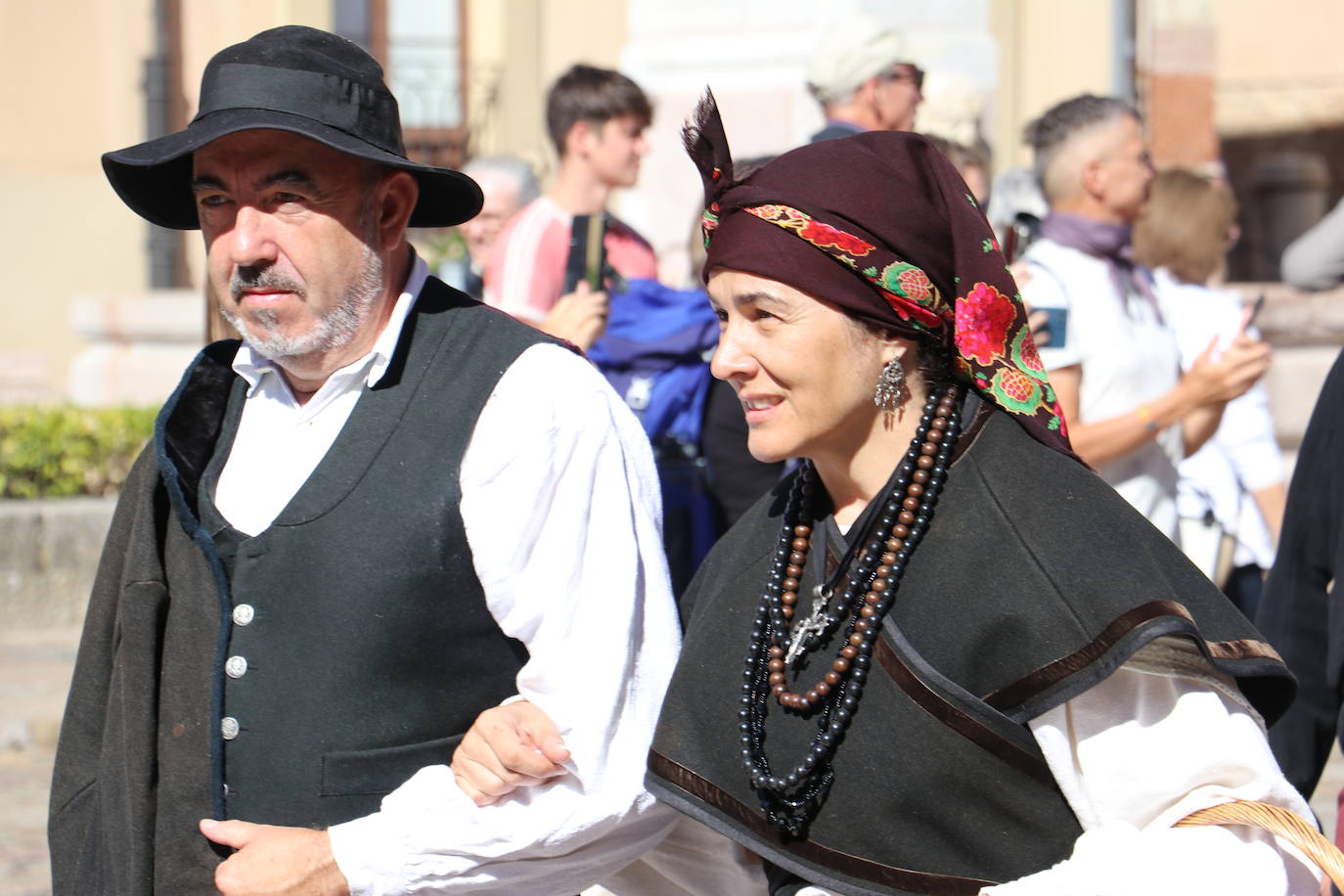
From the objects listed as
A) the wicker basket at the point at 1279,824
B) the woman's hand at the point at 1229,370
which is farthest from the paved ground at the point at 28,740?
the wicker basket at the point at 1279,824

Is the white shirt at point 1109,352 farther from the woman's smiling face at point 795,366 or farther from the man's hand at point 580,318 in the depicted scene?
the woman's smiling face at point 795,366

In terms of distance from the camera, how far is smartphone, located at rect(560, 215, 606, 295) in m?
4.57

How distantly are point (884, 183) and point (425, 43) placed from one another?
14466mm

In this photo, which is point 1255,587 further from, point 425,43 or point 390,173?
point 425,43

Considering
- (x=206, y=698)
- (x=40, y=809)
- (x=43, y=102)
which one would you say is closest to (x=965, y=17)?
(x=40, y=809)

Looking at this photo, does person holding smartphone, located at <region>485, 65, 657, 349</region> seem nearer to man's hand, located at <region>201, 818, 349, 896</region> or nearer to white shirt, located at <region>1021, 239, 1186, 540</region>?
white shirt, located at <region>1021, 239, 1186, 540</region>

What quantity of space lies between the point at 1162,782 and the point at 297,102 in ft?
5.15

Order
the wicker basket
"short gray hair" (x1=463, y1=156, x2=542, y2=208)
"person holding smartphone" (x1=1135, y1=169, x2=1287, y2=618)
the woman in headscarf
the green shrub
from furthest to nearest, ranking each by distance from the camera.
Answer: the green shrub, "short gray hair" (x1=463, y1=156, x2=542, y2=208), "person holding smartphone" (x1=1135, y1=169, x2=1287, y2=618), the woman in headscarf, the wicker basket

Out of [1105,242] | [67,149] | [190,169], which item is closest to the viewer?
[190,169]

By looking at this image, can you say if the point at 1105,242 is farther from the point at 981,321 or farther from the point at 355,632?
the point at 355,632

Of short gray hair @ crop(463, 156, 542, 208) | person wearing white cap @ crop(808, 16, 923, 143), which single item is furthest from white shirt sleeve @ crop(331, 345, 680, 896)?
Answer: short gray hair @ crop(463, 156, 542, 208)

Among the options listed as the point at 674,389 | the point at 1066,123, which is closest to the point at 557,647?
the point at 674,389

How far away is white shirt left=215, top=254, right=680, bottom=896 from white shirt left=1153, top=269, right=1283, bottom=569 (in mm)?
2929

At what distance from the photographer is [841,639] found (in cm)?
230
